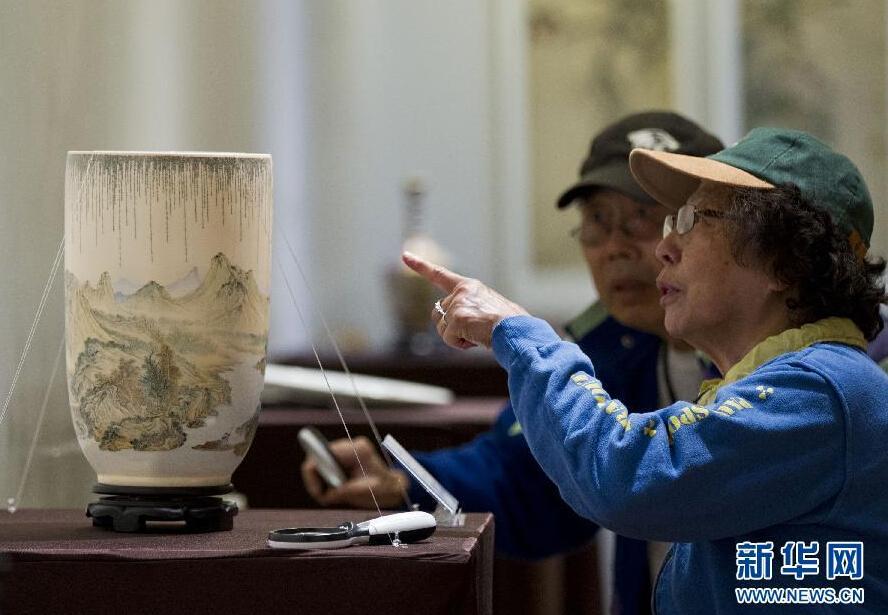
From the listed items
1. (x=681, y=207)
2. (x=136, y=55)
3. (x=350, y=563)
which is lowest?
(x=350, y=563)

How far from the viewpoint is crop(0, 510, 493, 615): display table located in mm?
1151

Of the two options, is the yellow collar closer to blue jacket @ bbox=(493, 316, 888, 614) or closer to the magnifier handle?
blue jacket @ bbox=(493, 316, 888, 614)

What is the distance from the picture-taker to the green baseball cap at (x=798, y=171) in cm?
139

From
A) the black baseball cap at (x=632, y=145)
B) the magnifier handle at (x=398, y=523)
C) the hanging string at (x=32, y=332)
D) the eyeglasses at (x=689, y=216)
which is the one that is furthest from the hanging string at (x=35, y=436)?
the black baseball cap at (x=632, y=145)

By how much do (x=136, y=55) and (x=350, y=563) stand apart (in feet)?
4.51

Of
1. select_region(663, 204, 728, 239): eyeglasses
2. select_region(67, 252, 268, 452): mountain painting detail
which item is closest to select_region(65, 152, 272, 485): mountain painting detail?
select_region(67, 252, 268, 452): mountain painting detail

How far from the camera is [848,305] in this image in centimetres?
139

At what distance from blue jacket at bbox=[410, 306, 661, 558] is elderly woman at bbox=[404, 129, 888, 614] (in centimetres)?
62

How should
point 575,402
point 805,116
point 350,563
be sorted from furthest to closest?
point 805,116
point 575,402
point 350,563

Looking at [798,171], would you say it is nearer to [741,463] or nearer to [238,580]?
[741,463]

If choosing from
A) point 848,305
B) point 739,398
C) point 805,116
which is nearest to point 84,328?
point 739,398

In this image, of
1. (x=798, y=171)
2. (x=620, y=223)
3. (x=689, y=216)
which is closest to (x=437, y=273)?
(x=689, y=216)

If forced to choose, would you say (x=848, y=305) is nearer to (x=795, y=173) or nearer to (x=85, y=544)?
(x=795, y=173)

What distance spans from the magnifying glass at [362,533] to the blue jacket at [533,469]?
2.44ft
